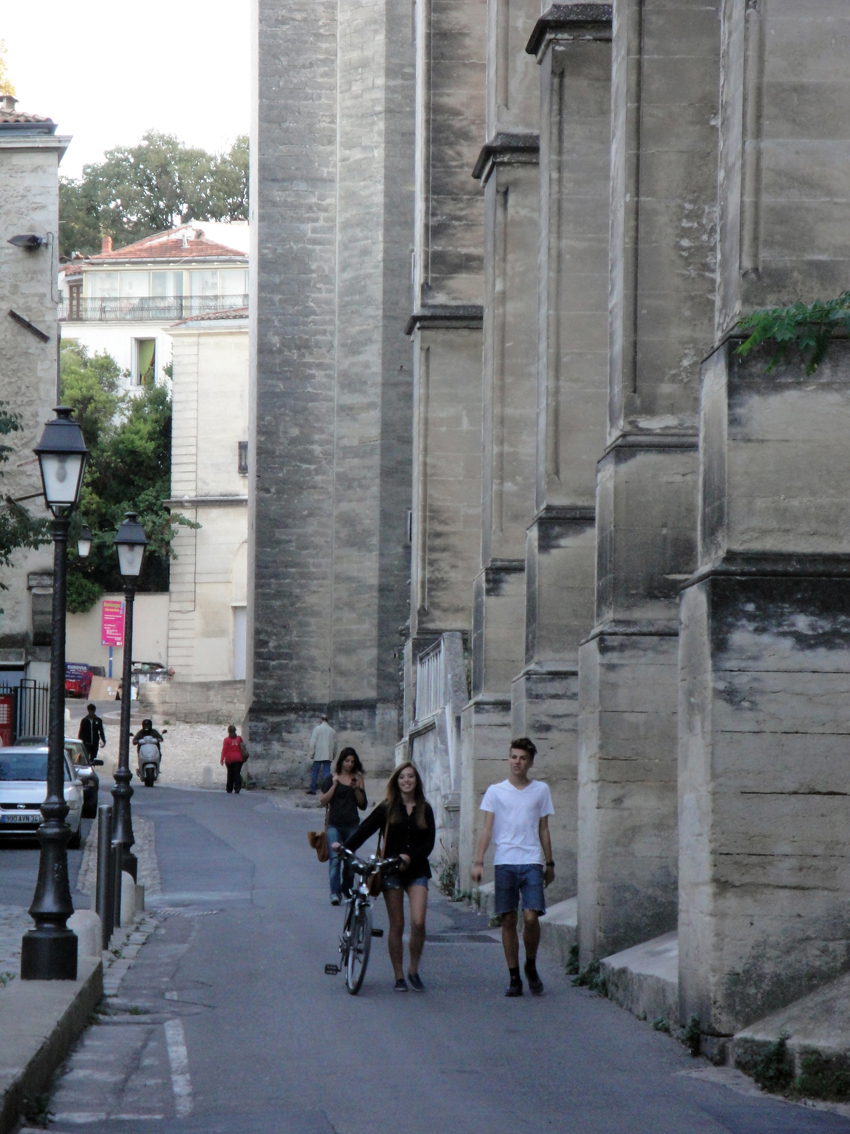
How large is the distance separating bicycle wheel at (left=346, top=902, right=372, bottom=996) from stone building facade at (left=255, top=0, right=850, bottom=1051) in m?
1.85

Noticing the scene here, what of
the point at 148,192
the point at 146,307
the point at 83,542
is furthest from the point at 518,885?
the point at 148,192

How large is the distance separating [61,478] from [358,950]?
3.85 metres

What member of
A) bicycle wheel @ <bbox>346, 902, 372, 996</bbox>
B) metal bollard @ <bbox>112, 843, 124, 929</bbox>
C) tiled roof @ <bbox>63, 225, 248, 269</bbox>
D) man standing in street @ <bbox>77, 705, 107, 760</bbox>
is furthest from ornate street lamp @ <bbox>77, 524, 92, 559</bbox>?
tiled roof @ <bbox>63, 225, 248, 269</bbox>

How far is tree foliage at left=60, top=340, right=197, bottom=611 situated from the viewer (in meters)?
63.1

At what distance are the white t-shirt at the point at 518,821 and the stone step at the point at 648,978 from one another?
90 cm

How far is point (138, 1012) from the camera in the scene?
11062mm

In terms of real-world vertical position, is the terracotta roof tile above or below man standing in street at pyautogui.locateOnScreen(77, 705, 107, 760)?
above

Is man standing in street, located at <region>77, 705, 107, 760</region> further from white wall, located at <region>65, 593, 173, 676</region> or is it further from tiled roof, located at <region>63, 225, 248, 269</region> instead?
tiled roof, located at <region>63, 225, 248, 269</region>

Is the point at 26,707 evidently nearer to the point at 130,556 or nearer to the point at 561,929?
the point at 130,556

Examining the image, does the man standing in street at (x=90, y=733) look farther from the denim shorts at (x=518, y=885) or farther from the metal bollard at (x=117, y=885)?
the denim shorts at (x=518, y=885)

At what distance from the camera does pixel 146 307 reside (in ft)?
256

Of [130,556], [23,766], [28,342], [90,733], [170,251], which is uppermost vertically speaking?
[170,251]

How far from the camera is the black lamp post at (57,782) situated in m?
10.5

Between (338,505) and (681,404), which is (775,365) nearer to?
(681,404)
